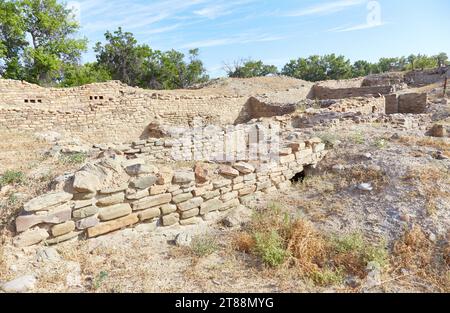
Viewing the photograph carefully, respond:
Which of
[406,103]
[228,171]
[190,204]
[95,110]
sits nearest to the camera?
[190,204]

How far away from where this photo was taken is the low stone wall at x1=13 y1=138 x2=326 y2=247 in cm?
281

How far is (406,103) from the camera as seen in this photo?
11.5m

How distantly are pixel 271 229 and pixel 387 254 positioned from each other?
3.97 feet

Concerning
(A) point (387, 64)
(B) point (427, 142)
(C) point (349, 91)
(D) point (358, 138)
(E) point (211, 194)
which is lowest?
(E) point (211, 194)

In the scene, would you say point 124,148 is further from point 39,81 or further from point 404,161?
point 39,81

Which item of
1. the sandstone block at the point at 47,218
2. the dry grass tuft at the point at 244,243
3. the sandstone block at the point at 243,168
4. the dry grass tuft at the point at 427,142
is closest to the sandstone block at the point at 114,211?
the sandstone block at the point at 47,218

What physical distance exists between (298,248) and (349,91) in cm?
1587

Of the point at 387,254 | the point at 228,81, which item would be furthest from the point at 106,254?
the point at 228,81

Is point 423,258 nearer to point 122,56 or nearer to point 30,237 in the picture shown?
point 30,237

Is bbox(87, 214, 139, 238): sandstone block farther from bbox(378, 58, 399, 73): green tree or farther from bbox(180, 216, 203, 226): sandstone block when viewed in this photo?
bbox(378, 58, 399, 73): green tree

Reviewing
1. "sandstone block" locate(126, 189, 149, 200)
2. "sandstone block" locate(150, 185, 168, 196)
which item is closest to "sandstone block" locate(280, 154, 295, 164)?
"sandstone block" locate(150, 185, 168, 196)

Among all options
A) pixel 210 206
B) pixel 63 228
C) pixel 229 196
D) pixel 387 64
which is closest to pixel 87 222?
pixel 63 228

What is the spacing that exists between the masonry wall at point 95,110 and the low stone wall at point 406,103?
788 cm

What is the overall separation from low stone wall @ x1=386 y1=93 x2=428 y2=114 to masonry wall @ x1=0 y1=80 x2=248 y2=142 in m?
7.88
